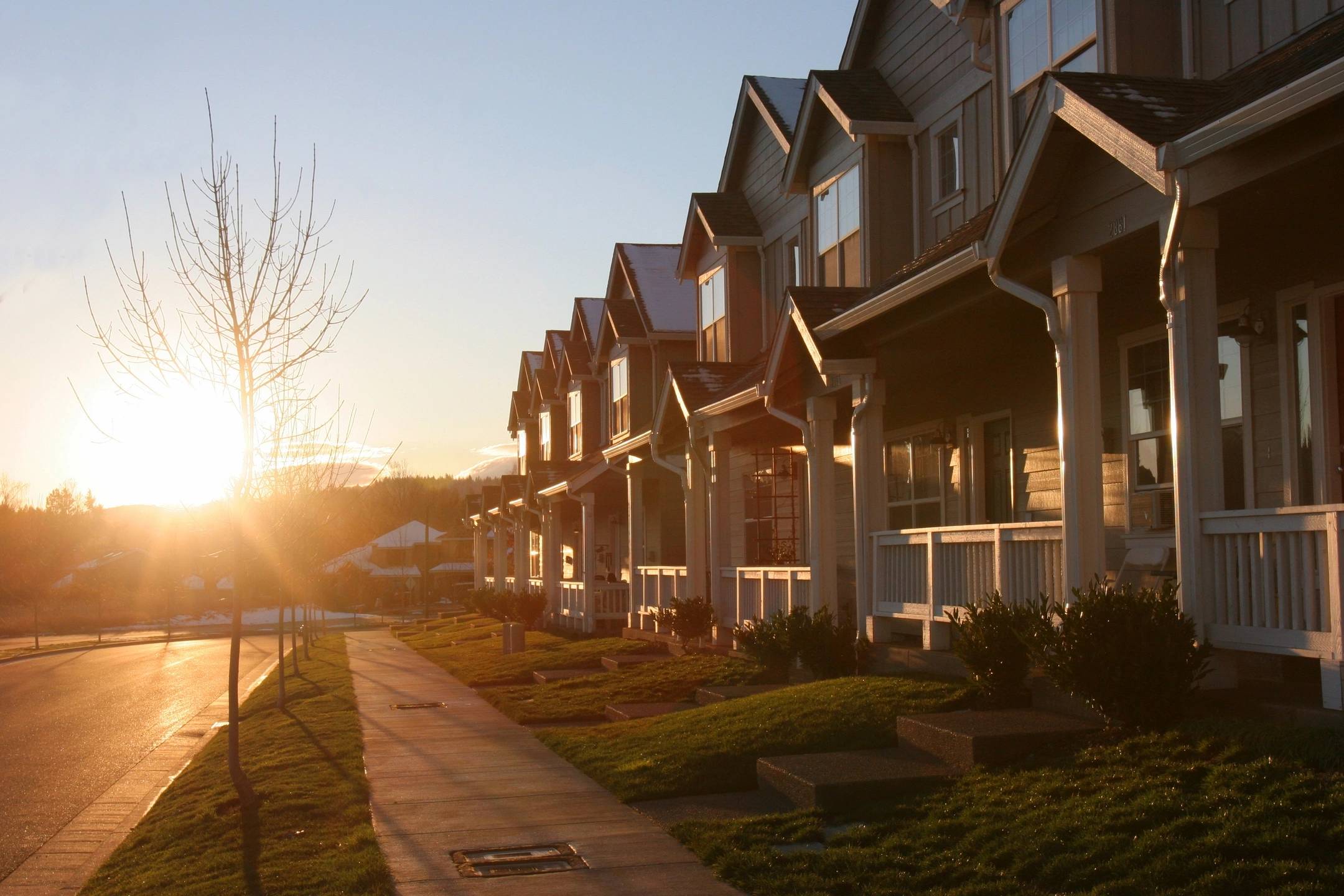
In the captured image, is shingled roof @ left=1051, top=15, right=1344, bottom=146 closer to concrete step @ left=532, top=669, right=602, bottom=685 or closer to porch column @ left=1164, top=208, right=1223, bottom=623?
porch column @ left=1164, top=208, right=1223, bottom=623

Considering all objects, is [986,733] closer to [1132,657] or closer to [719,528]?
[1132,657]

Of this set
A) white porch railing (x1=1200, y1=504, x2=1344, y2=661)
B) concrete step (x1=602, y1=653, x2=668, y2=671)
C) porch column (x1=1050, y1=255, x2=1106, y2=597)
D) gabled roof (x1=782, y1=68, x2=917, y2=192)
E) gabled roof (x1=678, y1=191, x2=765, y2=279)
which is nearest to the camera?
white porch railing (x1=1200, y1=504, x2=1344, y2=661)

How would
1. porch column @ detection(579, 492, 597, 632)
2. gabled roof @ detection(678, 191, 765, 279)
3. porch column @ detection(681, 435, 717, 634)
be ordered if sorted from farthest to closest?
porch column @ detection(579, 492, 597, 632), gabled roof @ detection(678, 191, 765, 279), porch column @ detection(681, 435, 717, 634)

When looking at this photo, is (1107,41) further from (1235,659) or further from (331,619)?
(331,619)

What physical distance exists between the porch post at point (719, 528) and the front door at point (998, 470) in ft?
14.1

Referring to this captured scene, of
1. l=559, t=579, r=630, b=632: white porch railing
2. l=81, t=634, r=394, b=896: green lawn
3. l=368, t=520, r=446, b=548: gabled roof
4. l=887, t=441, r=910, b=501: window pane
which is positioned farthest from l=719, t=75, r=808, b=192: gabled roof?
l=368, t=520, r=446, b=548: gabled roof

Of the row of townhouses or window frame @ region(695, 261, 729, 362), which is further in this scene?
window frame @ region(695, 261, 729, 362)

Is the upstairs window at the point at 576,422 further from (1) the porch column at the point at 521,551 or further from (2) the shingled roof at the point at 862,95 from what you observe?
(2) the shingled roof at the point at 862,95

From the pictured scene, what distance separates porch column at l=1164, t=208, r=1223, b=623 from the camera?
8391mm

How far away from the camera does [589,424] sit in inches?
1404

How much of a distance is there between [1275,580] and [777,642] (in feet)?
21.2

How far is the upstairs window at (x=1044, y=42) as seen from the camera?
1248 centimetres

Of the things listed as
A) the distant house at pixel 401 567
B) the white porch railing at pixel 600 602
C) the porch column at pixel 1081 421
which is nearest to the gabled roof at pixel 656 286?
the white porch railing at pixel 600 602

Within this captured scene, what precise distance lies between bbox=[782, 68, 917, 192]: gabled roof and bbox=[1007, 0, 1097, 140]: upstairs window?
2779 millimetres
